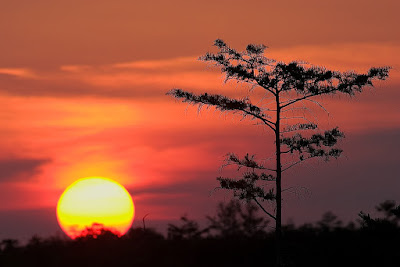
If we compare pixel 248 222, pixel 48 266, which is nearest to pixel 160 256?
pixel 48 266

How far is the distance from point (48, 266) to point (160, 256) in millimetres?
5438

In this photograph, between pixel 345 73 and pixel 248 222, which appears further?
pixel 248 222

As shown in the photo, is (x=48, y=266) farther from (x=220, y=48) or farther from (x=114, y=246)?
(x=220, y=48)

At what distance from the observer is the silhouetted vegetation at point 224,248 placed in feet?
148

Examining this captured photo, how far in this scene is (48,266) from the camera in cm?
4556

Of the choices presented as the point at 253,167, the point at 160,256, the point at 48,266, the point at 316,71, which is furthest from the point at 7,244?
the point at 316,71

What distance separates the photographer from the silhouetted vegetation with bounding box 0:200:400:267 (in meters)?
45.1

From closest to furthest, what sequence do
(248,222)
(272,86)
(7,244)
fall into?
(272,86)
(7,244)
(248,222)

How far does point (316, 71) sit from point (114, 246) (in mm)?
13166

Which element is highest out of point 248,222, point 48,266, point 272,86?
point 272,86

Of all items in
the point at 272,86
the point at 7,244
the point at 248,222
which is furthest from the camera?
the point at 248,222

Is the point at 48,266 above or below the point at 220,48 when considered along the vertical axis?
below

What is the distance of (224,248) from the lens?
46.4 meters

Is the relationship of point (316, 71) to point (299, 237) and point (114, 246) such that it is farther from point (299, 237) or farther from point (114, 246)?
point (114, 246)
